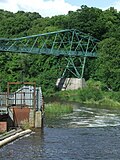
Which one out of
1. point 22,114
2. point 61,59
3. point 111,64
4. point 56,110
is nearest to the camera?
point 22,114

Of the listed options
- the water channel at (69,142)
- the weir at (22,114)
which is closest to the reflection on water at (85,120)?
the water channel at (69,142)

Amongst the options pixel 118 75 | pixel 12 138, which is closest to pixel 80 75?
pixel 118 75

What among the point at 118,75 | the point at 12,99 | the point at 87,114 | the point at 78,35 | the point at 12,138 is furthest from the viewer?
the point at 78,35

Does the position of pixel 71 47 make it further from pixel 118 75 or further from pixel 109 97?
pixel 109 97

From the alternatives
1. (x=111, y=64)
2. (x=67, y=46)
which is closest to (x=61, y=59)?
(x=67, y=46)

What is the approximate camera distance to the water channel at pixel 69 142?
95.1 ft

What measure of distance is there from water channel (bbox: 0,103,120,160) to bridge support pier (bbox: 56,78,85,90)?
51.9 m

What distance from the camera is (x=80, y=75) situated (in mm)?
106312

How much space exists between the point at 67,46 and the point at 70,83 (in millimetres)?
16605

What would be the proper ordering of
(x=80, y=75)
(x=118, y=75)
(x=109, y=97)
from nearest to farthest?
1. (x=109, y=97)
2. (x=118, y=75)
3. (x=80, y=75)

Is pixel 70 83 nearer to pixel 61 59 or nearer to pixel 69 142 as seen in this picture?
pixel 61 59

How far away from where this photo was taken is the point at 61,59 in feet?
371

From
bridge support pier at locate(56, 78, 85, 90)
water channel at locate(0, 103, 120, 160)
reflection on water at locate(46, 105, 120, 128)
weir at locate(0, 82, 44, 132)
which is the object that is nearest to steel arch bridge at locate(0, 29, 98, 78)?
bridge support pier at locate(56, 78, 85, 90)

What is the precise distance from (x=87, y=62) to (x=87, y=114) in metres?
58.6
